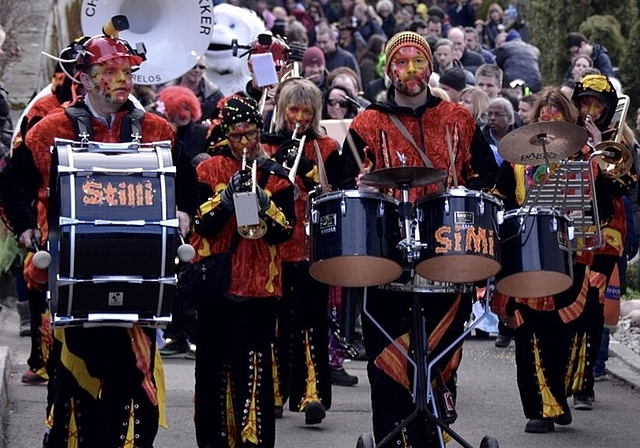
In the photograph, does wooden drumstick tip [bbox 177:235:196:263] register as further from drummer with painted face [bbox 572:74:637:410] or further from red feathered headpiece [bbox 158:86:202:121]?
red feathered headpiece [bbox 158:86:202:121]

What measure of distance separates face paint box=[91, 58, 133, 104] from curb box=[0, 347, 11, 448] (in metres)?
2.05

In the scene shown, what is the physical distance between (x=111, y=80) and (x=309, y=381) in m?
2.76

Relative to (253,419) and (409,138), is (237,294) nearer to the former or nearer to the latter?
(253,419)

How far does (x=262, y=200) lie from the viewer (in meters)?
7.75

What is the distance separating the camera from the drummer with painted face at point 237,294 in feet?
26.2

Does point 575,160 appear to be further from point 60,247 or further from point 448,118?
point 60,247

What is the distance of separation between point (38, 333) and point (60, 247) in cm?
295

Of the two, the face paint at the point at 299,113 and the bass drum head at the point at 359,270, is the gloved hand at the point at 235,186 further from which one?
the face paint at the point at 299,113

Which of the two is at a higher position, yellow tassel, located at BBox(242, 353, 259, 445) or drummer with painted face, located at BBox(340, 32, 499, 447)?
drummer with painted face, located at BBox(340, 32, 499, 447)

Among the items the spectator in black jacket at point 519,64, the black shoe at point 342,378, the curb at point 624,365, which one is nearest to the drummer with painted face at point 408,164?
the black shoe at point 342,378

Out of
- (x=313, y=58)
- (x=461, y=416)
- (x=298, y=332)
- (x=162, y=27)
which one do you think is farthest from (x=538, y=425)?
→ (x=313, y=58)

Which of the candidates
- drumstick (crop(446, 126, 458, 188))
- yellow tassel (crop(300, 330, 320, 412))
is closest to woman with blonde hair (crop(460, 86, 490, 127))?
yellow tassel (crop(300, 330, 320, 412))

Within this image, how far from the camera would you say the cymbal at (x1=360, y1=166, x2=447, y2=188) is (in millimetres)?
6895

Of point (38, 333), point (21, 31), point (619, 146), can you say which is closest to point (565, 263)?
point (619, 146)
